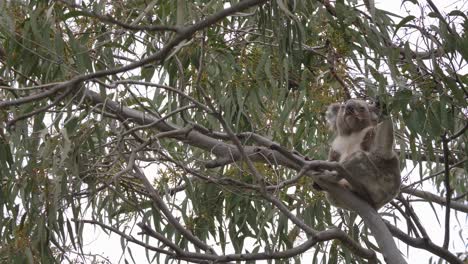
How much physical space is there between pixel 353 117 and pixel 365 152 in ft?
1.10

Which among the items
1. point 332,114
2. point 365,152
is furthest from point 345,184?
point 332,114

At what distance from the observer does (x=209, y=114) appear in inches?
132

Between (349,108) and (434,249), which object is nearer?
(434,249)

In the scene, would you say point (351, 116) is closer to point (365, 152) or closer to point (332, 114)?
point (332, 114)

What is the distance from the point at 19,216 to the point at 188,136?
1.11 meters

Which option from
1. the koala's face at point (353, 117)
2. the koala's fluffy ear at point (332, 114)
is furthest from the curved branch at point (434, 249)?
the koala's fluffy ear at point (332, 114)

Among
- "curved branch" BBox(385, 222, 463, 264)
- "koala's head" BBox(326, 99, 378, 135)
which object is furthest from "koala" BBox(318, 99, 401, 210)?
"curved branch" BBox(385, 222, 463, 264)

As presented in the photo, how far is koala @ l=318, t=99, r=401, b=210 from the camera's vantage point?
13.3ft

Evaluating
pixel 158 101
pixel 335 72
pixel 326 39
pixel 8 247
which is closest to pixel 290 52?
pixel 335 72

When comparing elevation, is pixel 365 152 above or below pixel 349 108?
below

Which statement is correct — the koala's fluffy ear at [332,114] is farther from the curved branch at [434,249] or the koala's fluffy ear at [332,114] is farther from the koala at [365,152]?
the curved branch at [434,249]

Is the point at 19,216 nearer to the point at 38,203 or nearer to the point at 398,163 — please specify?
the point at 38,203

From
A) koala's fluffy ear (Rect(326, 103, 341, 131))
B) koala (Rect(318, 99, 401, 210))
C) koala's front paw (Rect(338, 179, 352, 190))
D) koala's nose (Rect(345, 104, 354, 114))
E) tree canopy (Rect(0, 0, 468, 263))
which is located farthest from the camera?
koala's fluffy ear (Rect(326, 103, 341, 131))

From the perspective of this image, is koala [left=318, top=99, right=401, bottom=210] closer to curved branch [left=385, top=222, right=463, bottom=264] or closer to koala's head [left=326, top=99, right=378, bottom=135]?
koala's head [left=326, top=99, right=378, bottom=135]
